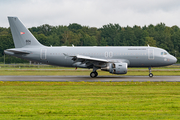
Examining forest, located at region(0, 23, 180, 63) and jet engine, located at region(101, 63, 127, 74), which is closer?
jet engine, located at region(101, 63, 127, 74)

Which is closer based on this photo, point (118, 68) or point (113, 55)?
point (118, 68)

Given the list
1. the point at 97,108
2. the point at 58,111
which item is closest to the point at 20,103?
the point at 58,111

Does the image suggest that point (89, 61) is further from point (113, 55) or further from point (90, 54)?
point (113, 55)

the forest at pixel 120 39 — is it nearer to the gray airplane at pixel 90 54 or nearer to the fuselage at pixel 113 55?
the gray airplane at pixel 90 54

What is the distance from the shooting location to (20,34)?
116 feet

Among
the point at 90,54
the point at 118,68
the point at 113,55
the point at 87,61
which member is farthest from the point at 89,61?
the point at 118,68

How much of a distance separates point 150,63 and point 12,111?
24753 millimetres

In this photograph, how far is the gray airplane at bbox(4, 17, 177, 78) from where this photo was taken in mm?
33469

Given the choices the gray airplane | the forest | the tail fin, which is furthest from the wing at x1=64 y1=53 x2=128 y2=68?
the forest

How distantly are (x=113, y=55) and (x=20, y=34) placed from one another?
12562 millimetres

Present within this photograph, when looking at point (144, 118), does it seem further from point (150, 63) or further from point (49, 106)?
point (150, 63)

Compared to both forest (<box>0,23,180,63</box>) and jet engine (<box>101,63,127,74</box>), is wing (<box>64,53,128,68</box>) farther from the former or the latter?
forest (<box>0,23,180,63</box>)

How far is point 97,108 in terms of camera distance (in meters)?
12.3

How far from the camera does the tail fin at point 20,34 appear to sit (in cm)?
3500
